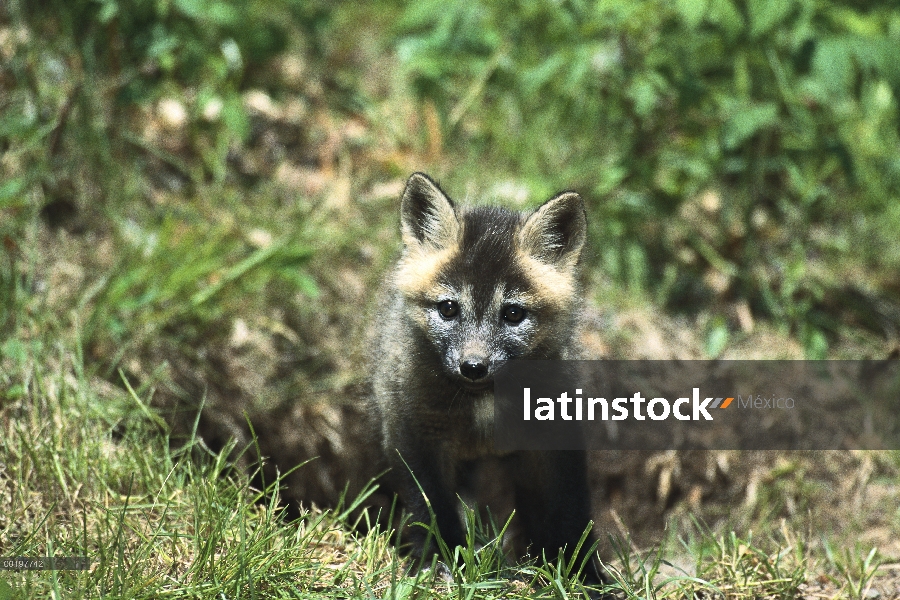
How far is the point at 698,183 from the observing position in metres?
5.71

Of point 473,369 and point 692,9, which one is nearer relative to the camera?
point 473,369

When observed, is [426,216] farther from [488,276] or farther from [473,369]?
[473,369]

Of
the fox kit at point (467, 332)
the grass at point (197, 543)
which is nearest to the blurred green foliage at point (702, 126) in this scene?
the fox kit at point (467, 332)

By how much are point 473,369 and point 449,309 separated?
1.35 ft

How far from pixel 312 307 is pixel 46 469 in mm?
2234

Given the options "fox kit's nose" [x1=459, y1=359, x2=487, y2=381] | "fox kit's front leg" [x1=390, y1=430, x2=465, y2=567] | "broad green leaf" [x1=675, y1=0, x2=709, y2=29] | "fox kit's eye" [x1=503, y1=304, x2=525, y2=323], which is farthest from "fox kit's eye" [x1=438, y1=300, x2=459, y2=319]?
"broad green leaf" [x1=675, y1=0, x2=709, y2=29]

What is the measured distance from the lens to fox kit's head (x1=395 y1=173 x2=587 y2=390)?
3.43m

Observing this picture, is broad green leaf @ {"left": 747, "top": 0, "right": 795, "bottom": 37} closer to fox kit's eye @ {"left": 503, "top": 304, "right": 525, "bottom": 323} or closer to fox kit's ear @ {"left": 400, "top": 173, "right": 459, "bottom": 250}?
fox kit's ear @ {"left": 400, "top": 173, "right": 459, "bottom": 250}

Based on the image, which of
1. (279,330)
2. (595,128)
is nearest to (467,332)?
(279,330)

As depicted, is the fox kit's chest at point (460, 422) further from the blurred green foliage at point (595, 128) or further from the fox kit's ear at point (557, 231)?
the blurred green foliage at point (595, 128)

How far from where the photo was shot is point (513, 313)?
348cm

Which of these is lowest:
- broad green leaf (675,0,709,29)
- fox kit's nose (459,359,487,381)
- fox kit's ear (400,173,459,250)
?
fox kit's nose (459,359,487,381)

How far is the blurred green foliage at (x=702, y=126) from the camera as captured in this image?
5.05 m

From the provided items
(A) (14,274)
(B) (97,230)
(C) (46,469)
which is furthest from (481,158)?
(C) (46,469)
